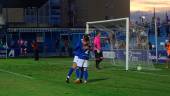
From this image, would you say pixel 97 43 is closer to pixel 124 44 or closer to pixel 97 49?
pixel 97 49

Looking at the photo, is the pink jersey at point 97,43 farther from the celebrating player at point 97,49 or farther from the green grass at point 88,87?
the green grass at point 88,87

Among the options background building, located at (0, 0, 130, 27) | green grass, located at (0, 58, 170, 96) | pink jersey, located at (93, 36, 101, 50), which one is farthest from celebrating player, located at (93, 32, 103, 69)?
background building, located at (0, 0, 130, 27)

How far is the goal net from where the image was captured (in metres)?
32.7

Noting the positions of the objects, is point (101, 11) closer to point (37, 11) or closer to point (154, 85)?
point (37, 11)

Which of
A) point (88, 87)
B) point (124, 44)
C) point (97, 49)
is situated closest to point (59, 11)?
point (124, 44)

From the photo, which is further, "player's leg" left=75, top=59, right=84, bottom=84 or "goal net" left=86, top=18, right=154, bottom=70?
"goal net" left=86, top=18, right=154, bottom=70

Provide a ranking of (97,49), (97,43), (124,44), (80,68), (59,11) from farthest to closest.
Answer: (59,11) < (124,44) < (97,49) < (97,43) < (80,68)

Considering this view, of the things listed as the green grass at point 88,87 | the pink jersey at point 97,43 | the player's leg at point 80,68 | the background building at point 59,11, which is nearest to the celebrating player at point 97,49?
the pink jersey at point 97,43

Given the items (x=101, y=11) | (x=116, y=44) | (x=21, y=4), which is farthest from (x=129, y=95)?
(x=101, y=11)

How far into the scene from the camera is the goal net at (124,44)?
32.7 m

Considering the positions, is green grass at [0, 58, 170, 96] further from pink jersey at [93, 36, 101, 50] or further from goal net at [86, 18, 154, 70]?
goal net at [86, 18, 154, 70]

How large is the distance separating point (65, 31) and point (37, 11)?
66.7 feet

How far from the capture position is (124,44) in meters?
34.1

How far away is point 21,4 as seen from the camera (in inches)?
3046
